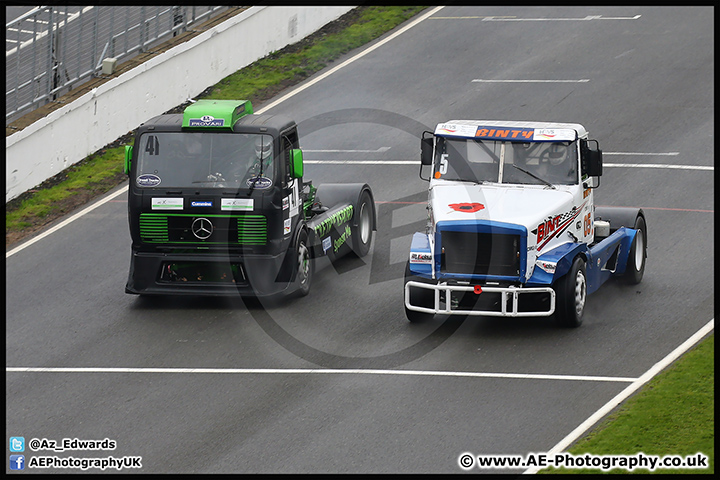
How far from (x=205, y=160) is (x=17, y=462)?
210 inches

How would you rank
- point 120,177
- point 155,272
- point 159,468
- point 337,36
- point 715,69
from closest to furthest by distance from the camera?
point 159,468 < point 155,272 < point 120,177 < point 715,69 < point 337,36

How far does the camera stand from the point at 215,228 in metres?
15.2

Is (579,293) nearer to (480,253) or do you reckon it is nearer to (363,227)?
(480,253)

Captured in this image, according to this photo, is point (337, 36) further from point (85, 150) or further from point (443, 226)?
point (443, 226)

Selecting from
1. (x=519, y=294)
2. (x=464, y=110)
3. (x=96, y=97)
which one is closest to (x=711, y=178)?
(x=464, y=110)

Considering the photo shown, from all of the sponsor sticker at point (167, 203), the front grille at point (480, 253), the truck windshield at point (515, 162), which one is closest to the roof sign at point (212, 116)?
→ the sponsor sticker at point (167, 203)

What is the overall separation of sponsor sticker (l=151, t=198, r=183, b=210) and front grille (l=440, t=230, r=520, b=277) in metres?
3.64

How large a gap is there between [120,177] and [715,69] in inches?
536

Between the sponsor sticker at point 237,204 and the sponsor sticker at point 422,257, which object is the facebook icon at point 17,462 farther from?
the sponsor sticker at point 422,257

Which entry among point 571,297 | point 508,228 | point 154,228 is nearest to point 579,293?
point 571,297

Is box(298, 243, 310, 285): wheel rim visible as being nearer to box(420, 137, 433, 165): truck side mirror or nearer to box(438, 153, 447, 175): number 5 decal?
box(420, 137, 433, 165): truck side mirror

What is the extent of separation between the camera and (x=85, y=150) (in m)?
22.5

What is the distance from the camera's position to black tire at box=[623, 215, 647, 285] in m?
15.9

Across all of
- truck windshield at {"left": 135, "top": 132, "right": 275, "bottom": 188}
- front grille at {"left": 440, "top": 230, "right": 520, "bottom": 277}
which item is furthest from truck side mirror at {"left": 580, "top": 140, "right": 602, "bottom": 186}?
truck windshield at {"left": 135, "top": 132, "right": 275, "bottom": 188}
